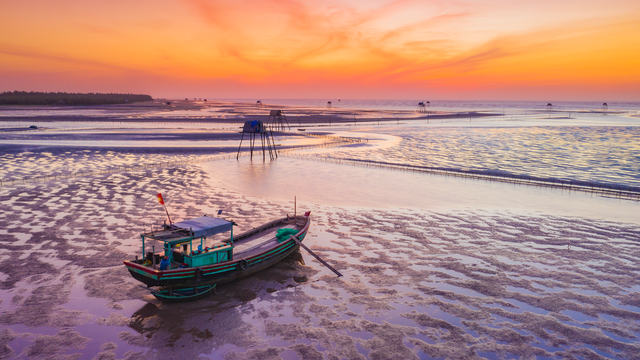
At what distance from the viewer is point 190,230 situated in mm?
18156

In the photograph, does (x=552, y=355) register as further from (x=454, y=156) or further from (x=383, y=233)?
(x=454, y=156)

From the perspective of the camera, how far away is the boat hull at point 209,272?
16.8m

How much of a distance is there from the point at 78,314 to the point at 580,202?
131ft

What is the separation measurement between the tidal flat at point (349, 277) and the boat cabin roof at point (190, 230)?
9.66 ft

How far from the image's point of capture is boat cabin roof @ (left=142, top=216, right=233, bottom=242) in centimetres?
1783

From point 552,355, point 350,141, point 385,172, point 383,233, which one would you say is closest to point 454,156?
point 385,172

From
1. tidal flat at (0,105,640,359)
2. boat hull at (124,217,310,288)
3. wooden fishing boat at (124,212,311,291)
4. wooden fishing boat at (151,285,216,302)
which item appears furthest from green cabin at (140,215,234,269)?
tidal flat at (0,105,640,359)

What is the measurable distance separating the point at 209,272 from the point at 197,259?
923 millimetres

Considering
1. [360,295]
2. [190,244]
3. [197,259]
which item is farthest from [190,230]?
[360,295]

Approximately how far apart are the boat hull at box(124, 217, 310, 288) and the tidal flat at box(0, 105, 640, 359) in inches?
30.9

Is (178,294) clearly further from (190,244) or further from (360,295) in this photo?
(360,295)

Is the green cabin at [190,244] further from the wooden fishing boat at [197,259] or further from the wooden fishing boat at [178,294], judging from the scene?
the wooden fishing boat at [178,294]

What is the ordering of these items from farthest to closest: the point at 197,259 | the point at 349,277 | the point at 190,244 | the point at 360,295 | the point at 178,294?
the point at 349,277
the point at 190,244
the point at 197,259
the point at 360,295
the point at 178,294

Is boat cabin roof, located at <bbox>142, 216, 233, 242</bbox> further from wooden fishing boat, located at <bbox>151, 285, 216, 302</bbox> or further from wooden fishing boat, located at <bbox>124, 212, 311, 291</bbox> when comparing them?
wooden fishing boat, located at <bbox>151, 285, 216, 302</bbox>
